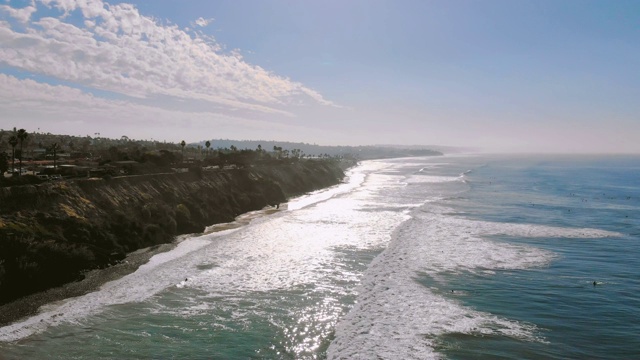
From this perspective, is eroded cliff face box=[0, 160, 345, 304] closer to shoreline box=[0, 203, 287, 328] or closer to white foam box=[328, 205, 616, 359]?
shoreline box=[0, 203, 287, 328]

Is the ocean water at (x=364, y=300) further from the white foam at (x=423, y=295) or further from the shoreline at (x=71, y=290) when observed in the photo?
the shoreline at (x=71, y=290)

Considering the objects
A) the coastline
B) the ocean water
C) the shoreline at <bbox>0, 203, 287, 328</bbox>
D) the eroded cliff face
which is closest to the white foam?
the ocean water

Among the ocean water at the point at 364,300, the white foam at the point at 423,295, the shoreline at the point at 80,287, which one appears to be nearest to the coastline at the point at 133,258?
the shoreline at the point at 80,287

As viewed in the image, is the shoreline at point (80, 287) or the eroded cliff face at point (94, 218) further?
the eroded cliff face at point (94, 218)

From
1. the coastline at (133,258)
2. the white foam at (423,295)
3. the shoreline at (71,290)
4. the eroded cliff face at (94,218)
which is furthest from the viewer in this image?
the eroded cliff face at (94,218)

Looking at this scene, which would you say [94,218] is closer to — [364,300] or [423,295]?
[364,300]
